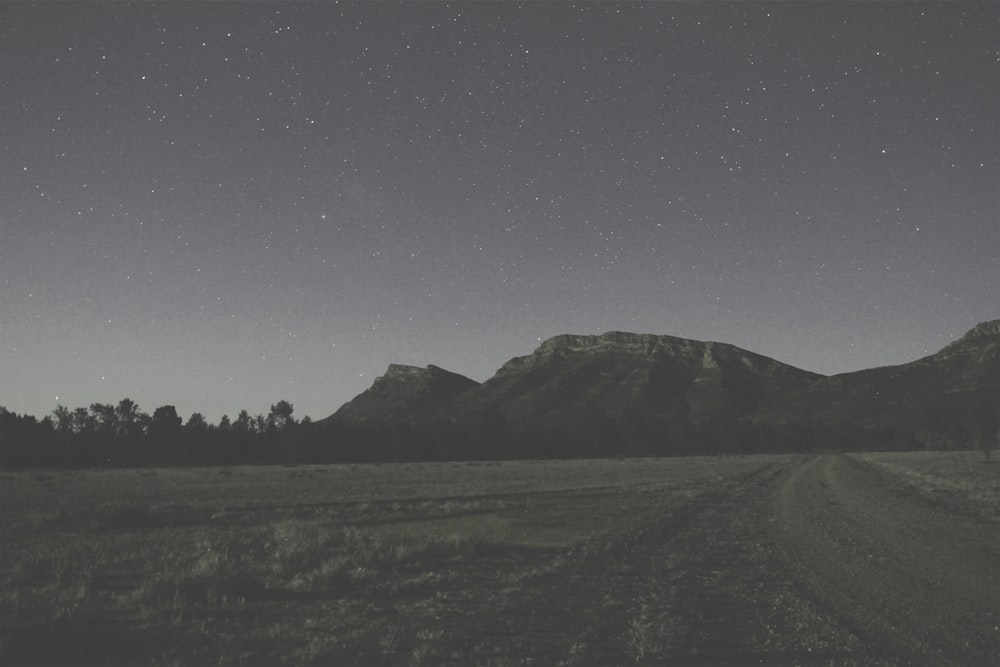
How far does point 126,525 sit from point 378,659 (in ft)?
58.3

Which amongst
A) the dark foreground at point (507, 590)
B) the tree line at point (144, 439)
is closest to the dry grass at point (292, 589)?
the dark foreground at point (507, 590)

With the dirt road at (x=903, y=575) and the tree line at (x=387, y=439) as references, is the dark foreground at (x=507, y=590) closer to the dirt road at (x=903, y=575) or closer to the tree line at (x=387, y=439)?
the dirt road at (x=903, y=575)

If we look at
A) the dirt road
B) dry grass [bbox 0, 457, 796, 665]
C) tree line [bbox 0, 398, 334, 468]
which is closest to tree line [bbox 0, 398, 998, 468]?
tree line [bbox 0, 398, 334, 468]

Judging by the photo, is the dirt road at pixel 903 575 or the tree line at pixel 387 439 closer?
the dirt road at pixel 903 575

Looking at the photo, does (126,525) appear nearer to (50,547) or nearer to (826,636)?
(50,547)

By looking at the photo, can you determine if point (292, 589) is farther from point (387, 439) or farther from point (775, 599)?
point (387, 439)

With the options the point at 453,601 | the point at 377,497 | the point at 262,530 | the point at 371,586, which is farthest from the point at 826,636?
the point at 377,497

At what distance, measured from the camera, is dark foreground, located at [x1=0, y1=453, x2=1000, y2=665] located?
804 cm

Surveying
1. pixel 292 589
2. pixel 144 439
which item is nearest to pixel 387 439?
pixel 144 439

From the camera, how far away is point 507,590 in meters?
11.1

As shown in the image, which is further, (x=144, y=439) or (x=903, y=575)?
(x=144, y=439)

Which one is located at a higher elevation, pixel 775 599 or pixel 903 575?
pixel 775 599

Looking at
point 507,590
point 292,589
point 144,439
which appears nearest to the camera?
point 507,590

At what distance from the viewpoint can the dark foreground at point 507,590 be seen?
8.04 m
